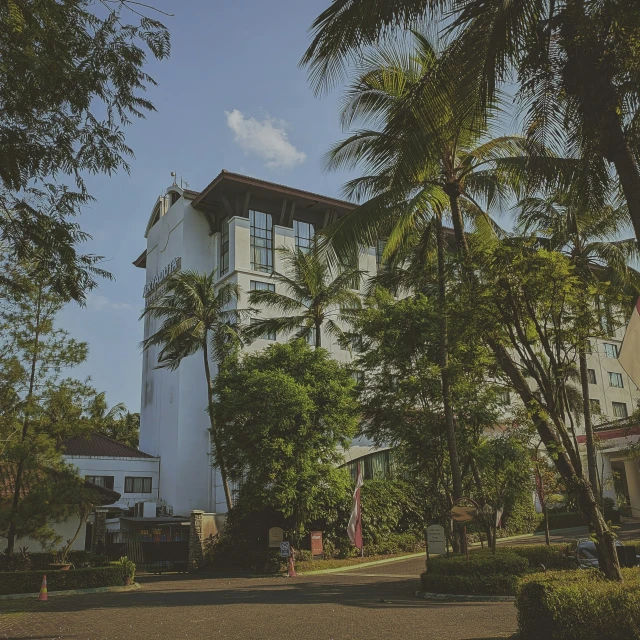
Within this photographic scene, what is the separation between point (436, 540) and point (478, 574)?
7.92ft

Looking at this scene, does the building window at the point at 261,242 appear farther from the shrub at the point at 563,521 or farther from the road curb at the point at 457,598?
the road curb at the point at 457,598

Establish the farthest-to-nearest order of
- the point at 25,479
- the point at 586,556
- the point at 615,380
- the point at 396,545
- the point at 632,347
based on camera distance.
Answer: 1. the point at 615,380
2. the point at 396,545
3. the point at 25,479
4. the point at 586,556
5. the point at 632,347

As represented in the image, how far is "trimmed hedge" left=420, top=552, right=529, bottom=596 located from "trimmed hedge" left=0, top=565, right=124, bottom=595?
35.6ft

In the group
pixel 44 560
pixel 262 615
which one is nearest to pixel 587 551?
pixel 262 615

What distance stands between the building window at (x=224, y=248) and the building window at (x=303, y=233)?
4676 millimetres

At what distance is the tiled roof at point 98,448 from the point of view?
39.2 m

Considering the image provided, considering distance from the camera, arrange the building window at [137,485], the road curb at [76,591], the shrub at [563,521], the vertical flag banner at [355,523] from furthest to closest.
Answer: the building window at [137,485], the shrub at [563,521], the vertical flag banner at [355,523], the road curb at [76,591]

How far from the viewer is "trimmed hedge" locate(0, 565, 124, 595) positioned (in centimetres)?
2005

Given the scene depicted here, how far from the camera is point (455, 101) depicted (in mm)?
8234

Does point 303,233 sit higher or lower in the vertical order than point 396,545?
higher

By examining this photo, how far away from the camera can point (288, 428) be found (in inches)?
1032

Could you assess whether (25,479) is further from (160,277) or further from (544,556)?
(160,277)

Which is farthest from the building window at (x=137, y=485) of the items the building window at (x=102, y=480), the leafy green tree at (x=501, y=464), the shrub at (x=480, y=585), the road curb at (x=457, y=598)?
the shrub at (x=480, y=585)

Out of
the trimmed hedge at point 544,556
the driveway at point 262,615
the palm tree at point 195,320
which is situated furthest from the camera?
the palm tree at point 195,320
